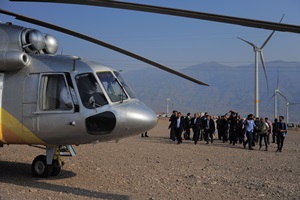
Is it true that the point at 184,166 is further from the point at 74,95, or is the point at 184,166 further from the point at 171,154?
the point at 74,95

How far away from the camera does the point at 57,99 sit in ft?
31.0

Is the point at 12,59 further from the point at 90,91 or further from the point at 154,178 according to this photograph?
the point at 154,178

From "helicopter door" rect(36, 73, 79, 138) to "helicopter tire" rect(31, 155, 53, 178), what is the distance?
1210 mm

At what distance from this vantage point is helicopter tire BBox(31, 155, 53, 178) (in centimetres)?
1013

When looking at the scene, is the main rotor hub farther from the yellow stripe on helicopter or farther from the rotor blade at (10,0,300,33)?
the rotor blade at (10,0,300,33)

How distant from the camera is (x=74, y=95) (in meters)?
9.27

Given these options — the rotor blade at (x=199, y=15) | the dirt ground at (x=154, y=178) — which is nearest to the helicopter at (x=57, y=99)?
the dirt ground at (x=154, y=178)

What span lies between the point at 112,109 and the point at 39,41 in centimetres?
285

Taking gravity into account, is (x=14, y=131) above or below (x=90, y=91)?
below

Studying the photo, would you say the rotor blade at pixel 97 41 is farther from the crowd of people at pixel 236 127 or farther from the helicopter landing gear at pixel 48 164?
the crowd of people at pixel 236 127

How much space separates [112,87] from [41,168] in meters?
2.94

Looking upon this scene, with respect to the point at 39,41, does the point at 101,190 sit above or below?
below

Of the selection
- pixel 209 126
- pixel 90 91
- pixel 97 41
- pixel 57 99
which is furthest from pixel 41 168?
pixel 209 126

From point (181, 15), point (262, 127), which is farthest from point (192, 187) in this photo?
point (262, 127)
